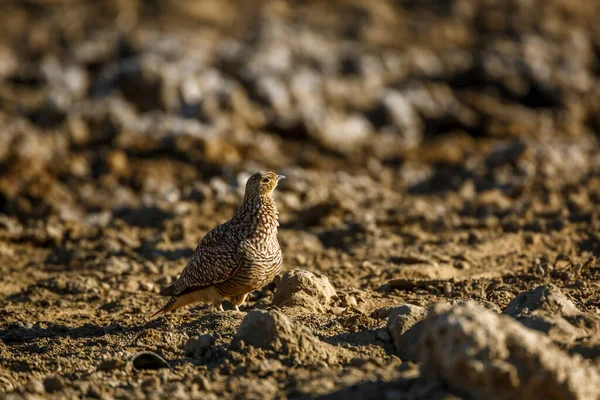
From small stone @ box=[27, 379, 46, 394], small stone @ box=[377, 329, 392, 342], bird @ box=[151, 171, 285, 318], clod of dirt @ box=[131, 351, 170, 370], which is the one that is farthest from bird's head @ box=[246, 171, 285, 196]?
small stone @ box=[27, 379, 46, 394]

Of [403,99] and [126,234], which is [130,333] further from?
[403,99]

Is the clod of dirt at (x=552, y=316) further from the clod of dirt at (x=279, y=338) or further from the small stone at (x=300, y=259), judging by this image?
the small stone at (x=300, y=259)

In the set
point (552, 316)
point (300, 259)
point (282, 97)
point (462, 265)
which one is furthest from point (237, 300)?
point (282, 97)

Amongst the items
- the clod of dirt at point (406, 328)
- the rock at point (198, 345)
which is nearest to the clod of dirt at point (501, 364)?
the clod of dirt at point (406, 328)

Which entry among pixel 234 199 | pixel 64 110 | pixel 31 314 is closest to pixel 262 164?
pixel 234 199

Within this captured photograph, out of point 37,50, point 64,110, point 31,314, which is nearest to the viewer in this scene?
point 31,314

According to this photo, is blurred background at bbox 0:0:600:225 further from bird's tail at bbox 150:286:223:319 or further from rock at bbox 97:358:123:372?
rock at bbox 97:358:123:372
